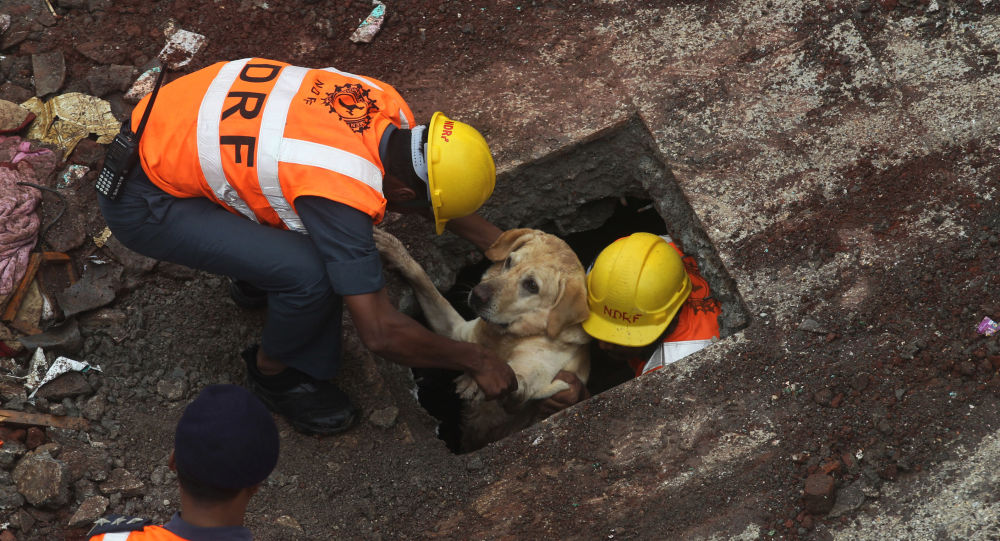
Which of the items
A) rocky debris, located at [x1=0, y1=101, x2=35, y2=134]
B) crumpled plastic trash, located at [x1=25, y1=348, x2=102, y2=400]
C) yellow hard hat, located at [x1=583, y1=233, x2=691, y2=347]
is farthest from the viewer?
rocky debris, located at [x1=0, y1=101, x2=35, y2=134]

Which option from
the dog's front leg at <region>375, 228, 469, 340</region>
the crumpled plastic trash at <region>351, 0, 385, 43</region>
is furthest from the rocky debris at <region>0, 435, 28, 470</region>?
the crumpled plastic trash at <region>351, 0, 385, 43</region>

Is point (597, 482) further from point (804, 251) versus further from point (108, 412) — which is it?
point (108, 412)

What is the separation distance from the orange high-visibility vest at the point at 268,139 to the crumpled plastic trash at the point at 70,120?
142 cm

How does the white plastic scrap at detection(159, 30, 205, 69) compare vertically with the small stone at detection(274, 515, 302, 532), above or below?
above

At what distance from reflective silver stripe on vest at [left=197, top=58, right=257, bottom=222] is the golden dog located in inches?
46.9

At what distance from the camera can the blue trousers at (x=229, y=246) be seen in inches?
157

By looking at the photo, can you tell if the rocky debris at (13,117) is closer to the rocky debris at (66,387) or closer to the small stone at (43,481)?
the rocky debris at (66,387)

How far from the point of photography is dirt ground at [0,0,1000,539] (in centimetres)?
387

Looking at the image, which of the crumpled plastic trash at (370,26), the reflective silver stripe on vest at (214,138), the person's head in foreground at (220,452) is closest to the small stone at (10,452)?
the reflective silver stripe on vest at (214,138)

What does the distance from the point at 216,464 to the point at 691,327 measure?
313cm

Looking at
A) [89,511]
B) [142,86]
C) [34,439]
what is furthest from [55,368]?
[142,86]

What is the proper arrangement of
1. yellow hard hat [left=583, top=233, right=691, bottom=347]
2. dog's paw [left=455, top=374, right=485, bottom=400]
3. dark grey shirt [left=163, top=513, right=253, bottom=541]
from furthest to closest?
dog's paw [left=455, top=374, right=485, bottom=400] < yellow hard hat [left=583, top=233, right=691, bottom=347] < dark grey shirt [left=163, top=513, right=253, bottom=541]

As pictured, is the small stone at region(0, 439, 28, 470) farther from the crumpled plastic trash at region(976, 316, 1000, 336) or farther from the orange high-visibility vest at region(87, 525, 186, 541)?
the crumpled plastic trash at region(976, 316, 1000, 336)

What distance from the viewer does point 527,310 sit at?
497 cm
